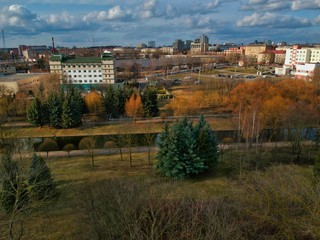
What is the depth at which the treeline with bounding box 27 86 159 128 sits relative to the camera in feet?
108

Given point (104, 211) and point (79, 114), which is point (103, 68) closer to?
point (79, 114)

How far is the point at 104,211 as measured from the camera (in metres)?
9.63

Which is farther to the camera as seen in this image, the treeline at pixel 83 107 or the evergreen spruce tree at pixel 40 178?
the treeline at pixel 83 107

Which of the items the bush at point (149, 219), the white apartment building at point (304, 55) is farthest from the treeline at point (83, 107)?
the white apartment building at point (304, 55)

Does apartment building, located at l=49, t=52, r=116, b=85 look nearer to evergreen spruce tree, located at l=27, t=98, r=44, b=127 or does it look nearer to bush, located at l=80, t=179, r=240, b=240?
evergreen spruce tree, located at l=27, t=98, r=44, b=127

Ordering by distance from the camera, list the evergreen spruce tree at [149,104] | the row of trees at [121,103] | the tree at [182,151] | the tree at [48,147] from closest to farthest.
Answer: the tree at [182,151] → the tree at [48,147] → the row of trees at [121,103] → the evergreen spruce tree at [149,104]

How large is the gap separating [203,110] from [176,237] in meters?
32.3

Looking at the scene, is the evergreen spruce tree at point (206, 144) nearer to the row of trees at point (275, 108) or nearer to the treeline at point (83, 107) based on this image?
the row of trees at point (275, 108)

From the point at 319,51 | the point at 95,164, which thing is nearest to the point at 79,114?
the point at 95,164

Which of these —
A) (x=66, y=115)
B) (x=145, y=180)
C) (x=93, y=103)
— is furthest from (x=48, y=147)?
(x=145, y=180)

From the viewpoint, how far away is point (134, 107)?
114ft

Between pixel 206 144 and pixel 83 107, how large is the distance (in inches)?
907

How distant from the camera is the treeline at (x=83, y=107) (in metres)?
32.8

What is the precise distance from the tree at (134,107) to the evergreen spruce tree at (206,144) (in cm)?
1583
